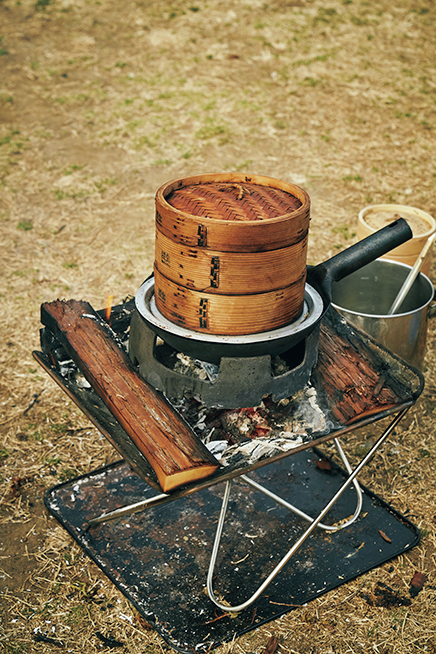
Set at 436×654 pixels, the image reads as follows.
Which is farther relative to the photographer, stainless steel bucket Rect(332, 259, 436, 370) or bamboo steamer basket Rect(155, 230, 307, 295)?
stainless steel bucket Rect(332, 259, 436, 370)

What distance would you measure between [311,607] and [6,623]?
132 cm

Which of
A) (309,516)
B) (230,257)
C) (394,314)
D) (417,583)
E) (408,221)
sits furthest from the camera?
(408,221)

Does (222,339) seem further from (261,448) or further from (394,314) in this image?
(394,314)

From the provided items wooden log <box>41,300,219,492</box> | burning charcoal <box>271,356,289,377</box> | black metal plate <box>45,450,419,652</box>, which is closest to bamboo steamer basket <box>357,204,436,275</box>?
black metal plate <box>45,450,419,652</box>

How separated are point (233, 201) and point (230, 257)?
244 mm

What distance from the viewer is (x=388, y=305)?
373 centimetres

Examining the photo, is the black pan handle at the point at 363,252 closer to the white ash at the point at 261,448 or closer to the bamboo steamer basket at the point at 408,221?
the white ash at the point at 261,448

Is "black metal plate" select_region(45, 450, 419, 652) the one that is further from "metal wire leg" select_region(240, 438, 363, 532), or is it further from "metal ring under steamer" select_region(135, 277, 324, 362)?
"metal ring under steamer" select_region(135, 277, 324, 362)

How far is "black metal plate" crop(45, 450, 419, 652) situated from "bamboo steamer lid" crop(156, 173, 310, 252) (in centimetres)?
159

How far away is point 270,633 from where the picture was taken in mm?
2424

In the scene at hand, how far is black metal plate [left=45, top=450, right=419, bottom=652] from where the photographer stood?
2479mm

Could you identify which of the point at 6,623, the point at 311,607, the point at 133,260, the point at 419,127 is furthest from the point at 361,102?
the point at 6,623

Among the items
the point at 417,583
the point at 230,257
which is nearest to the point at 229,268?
the point at 230,257

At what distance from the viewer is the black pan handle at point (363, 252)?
8.00 ft
